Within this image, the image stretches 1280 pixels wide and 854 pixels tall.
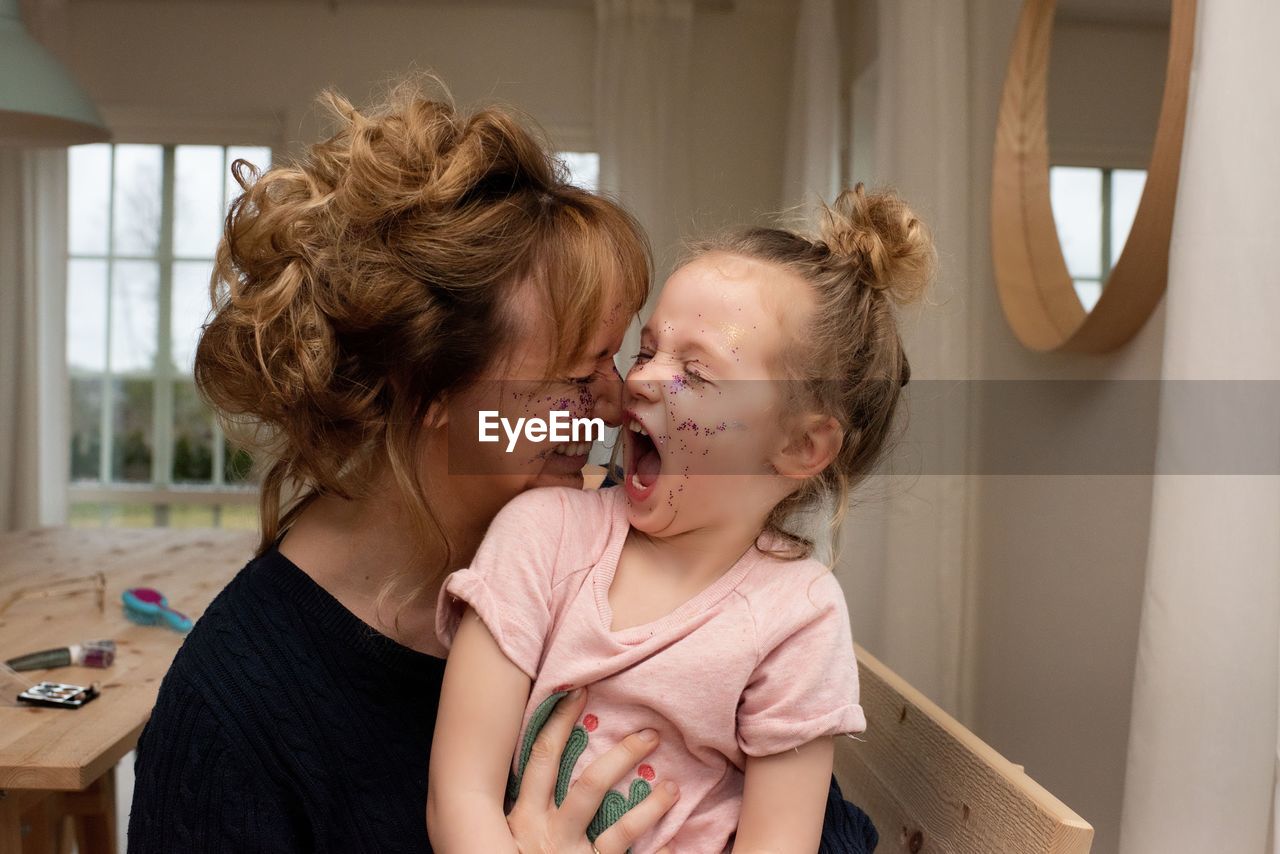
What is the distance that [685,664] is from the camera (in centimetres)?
94

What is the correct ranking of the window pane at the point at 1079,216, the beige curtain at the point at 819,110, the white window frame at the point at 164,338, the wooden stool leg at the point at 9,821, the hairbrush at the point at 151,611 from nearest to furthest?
the wooden stool leg at the point at 9,821, the window pane at the point at 1079,216, the hairbrush at the point at 151,611, the beige curtain at the point at 819,110, the white window frame at the point at 164,338

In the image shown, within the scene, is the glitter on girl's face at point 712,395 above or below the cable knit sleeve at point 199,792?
above

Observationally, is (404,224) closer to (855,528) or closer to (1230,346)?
(1230,346)

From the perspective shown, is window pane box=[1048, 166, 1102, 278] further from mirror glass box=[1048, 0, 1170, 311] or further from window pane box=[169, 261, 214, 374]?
window pane box=[169, 261, 214, 374]

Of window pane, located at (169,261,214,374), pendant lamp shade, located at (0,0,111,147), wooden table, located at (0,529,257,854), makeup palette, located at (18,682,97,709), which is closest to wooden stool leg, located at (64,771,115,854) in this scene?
wooden table, located at (0,529,257,854)

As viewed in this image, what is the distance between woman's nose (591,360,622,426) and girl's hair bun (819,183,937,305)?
0.24m

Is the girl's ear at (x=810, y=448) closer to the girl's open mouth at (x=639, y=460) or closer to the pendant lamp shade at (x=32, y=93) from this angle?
the girl's open mouth at (x=639, y=460)

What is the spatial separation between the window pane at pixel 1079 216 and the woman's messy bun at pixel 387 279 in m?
1.11

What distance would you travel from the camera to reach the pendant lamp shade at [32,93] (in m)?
2.14

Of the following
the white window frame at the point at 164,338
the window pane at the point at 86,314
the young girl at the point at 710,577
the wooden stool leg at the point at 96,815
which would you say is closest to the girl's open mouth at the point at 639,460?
the young girl at the point at 710,577

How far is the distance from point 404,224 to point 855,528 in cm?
219

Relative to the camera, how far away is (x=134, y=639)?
199cm

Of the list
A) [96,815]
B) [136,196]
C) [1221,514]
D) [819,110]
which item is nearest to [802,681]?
[1221,514]

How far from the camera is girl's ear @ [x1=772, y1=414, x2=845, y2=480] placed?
3.37 ft
